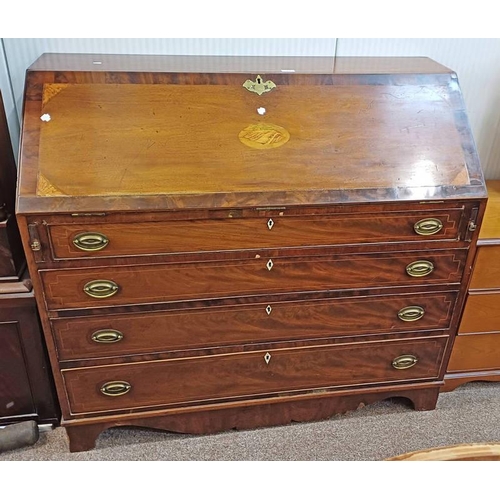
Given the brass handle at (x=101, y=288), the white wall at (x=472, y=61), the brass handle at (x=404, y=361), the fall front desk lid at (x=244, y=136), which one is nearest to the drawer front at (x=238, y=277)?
the brass handle at (x=101, y=288)

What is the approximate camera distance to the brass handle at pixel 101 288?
4.77 feet

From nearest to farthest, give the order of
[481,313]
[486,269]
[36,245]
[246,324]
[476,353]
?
[36,245], [246,324], [486,269], [481,313], [476,353]

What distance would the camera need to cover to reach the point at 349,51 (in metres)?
1.89

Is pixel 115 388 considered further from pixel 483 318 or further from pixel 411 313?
pixel 483 318

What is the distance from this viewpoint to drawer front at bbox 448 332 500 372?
6.40ft

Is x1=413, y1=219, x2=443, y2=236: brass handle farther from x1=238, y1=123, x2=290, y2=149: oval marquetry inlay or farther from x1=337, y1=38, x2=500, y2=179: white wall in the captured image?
x1=337, y1=38, x2=500, y2=179: white wall

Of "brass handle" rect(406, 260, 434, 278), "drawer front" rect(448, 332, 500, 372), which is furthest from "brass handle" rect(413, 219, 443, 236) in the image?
"drawer front" rect(448, 332, 500, 372)

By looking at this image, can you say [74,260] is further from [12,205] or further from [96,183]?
[12,205]

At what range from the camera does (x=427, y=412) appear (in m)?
1.98

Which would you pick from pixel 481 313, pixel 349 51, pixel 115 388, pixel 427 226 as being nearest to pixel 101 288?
pixel 115 388

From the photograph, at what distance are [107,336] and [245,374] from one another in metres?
0.50

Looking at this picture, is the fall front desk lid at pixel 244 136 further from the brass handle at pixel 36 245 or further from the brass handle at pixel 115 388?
the brass handle at pixel 115 388

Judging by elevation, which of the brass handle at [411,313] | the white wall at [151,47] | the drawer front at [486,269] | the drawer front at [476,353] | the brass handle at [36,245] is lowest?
the drawer front at [476,353]

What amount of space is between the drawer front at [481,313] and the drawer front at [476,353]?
0.12 ft
